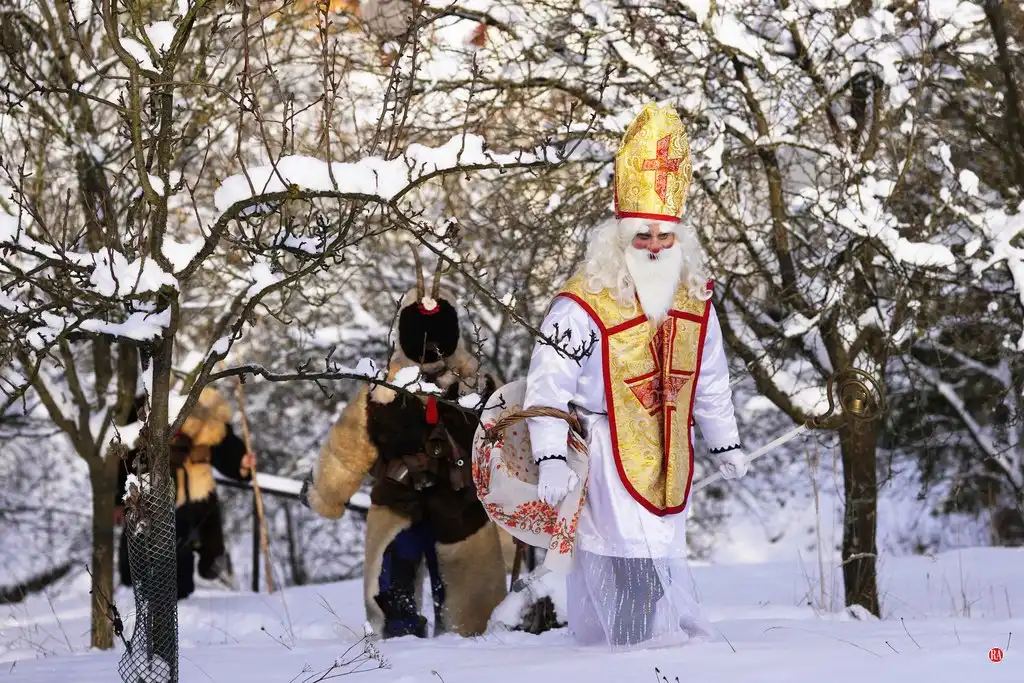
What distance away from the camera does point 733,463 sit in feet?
15.1

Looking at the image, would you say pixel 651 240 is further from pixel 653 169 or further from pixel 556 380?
pixel 556 380

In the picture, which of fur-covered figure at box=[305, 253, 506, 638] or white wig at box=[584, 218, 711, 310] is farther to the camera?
fur-covered figure at box=[305, 253, 506, 638]

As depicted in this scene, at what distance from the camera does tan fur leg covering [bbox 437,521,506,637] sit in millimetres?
5656

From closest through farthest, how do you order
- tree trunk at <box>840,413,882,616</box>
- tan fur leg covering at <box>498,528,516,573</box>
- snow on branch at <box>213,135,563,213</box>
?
snow on branch at <box>213,135,563,213</box> < tan fur leg covering at <box>498,528,516,573</box> < tree trunk at <box>840,413,882,616</box>

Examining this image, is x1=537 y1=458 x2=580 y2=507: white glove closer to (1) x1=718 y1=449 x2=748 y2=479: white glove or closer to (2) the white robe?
(2) the white robe

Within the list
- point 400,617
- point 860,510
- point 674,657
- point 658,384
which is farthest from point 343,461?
point 860,510

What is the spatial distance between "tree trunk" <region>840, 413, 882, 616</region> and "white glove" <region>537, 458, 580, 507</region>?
248 cm

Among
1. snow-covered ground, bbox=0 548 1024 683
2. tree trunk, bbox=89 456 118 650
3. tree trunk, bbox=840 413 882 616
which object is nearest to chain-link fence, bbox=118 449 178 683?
snow-covered ground, bbox=0 548 1024 683

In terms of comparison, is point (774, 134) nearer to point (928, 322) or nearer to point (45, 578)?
point (928, 322)

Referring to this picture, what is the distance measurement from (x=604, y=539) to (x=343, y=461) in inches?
71.9

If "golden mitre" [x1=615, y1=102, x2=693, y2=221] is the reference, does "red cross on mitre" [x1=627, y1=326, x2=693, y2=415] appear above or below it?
below

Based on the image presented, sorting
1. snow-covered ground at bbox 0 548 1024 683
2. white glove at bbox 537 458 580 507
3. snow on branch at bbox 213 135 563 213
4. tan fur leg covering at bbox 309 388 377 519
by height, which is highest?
snow on branch at bbox 213 135 563 213

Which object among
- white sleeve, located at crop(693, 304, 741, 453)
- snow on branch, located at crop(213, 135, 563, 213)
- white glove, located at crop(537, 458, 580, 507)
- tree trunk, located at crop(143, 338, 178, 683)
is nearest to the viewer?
snow on branch, located at crop(213, 135, 563, 213)

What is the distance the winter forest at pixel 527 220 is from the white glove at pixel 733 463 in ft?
1.82
